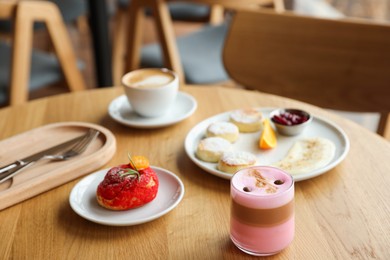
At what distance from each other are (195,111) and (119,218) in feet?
1.49

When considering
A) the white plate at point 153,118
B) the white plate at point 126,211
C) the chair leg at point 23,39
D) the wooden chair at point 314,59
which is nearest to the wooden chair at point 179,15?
the chair leg at point 23,39

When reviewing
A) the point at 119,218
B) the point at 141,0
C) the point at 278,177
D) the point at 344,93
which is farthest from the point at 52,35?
the point at 278,177

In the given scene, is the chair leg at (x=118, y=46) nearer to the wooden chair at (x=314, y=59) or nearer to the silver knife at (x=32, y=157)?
the wooden chair at (x=314, y=59)

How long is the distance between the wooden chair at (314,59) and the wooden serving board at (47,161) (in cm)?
69

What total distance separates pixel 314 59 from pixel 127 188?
90 cm

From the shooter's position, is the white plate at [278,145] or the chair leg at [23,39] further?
the chair leg at [23,39]

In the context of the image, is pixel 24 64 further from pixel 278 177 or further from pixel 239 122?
pixel 278 177

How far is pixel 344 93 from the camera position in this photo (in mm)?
1489

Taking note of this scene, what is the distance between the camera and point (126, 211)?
82 centimetres

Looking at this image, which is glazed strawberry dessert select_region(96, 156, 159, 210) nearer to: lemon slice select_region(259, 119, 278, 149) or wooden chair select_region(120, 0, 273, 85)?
lemon slice select_region(259, 119, 278, 149)

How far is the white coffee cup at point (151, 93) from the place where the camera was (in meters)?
1.12

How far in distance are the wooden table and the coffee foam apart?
15 cm

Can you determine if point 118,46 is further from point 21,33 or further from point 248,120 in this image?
point 248,120

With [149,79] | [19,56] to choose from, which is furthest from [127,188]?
[19,56]
